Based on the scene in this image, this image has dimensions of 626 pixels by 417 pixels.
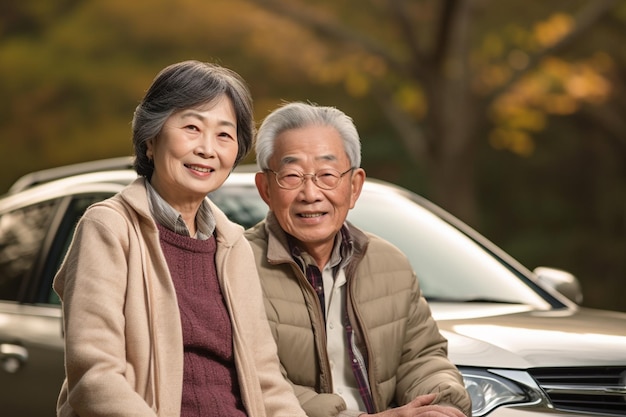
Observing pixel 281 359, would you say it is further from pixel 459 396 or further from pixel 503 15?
pixel 503 15

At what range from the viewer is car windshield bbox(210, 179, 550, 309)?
4.96 m

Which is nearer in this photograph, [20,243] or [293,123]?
[293,123]

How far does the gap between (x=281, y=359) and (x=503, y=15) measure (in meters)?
13.9

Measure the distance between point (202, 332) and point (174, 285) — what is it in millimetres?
144

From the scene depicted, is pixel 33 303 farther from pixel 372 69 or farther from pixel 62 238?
pixel 372 69

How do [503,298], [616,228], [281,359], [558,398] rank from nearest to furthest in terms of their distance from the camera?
[281,359], [558,398], [503,298], [616,228]

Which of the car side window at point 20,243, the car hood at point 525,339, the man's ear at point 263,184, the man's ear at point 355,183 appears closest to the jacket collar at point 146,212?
the man's ear at point 263,184

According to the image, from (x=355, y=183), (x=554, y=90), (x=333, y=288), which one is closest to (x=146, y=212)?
(x=333, y=288)

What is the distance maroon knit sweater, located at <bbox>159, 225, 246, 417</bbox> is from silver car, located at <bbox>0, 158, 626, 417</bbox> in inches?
41.1

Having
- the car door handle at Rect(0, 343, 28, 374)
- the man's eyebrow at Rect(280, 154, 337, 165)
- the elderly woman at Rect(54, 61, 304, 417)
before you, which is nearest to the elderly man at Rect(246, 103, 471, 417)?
the man's eyebrow at Rect(280, 154, 337, 165)

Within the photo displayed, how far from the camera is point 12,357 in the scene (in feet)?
16.4

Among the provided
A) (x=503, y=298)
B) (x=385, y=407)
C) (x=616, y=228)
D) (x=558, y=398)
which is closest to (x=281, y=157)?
(x=385, y=407)

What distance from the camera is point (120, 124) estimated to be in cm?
1706

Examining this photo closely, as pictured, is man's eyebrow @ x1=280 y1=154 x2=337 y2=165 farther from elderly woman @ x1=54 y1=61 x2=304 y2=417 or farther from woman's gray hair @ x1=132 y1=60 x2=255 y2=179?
woman's gray hair @ x1=132 y1=60 x2=255 y2=179
